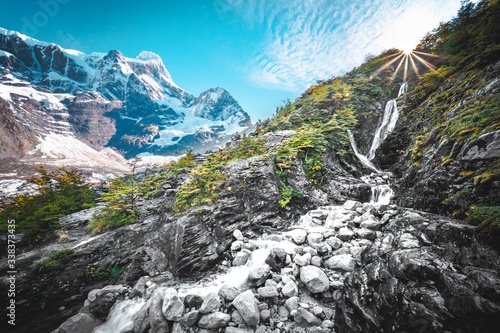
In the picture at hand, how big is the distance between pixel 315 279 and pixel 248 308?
1743 mm

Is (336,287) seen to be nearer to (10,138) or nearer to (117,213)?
(117,213)

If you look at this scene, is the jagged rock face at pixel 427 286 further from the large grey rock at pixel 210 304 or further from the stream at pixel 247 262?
the large grey rock at pixel 210 304

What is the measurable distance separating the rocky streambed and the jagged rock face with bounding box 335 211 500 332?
0.01 metres

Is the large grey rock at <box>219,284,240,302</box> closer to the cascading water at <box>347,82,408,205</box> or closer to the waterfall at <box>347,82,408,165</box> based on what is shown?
the cascading water at <box>347,82,408,205</box>

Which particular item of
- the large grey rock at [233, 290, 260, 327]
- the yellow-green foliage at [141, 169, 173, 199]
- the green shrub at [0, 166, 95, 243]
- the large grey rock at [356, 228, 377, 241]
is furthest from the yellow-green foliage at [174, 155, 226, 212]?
the green shrub at [0, 166, 95, 243]

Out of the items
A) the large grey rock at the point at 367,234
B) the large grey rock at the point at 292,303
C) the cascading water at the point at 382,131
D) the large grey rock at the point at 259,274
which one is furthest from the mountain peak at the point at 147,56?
the large grey rock at the point at 292,303

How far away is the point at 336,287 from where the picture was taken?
3891 millimetres

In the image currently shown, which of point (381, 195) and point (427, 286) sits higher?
point (381, 195)

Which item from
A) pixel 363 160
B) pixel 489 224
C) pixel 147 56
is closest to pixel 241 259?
pixel 489 224

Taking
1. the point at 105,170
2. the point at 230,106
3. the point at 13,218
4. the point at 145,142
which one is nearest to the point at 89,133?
the point at 145,142

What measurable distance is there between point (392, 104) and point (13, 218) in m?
26.1

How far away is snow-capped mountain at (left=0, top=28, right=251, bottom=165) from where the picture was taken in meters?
93.4

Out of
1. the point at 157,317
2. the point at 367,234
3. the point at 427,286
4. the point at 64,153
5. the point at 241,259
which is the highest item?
the point at 64,153

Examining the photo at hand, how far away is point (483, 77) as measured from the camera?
6457 millimetres
